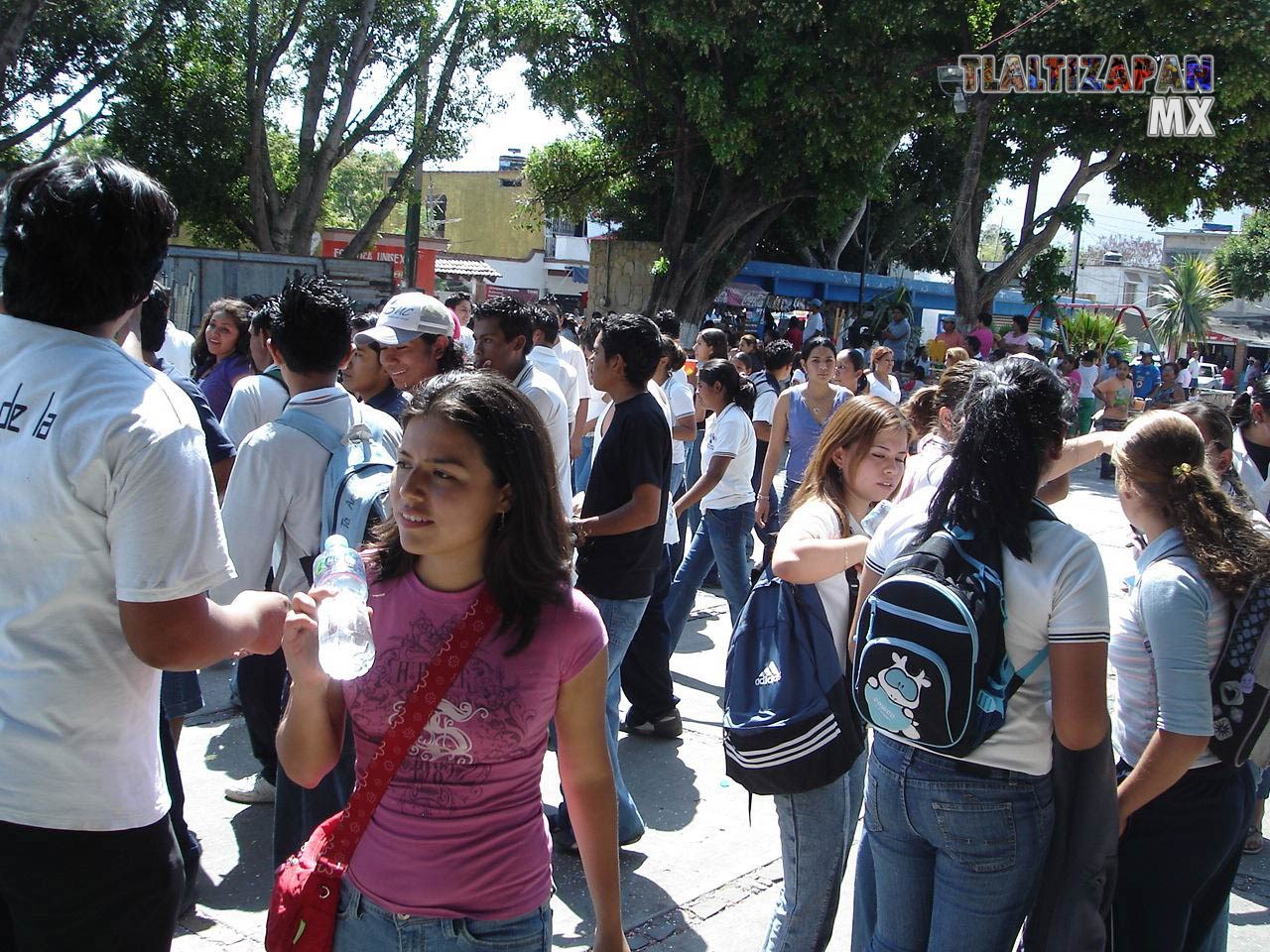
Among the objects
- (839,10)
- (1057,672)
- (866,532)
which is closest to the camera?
(1057,672)

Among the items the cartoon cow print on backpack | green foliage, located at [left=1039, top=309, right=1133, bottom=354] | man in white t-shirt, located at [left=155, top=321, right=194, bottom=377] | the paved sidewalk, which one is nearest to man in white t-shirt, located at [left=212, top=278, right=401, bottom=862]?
the paved sidewalk

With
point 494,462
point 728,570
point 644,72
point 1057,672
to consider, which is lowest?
point 728,570

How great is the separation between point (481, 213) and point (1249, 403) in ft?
165

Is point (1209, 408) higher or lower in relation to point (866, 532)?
higher

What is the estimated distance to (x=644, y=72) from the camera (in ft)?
69.1

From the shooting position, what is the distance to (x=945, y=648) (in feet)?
7.25

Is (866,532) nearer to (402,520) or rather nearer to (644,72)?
(402,520)

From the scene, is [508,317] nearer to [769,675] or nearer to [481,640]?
[769,675]

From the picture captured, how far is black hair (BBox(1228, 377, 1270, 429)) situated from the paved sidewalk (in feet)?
6.30

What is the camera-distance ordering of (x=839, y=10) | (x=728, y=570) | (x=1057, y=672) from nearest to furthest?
(x=1057, y=672) < (x=728, y=570) < (x=839, y=10)

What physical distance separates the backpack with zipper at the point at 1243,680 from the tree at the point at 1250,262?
51.3 meters

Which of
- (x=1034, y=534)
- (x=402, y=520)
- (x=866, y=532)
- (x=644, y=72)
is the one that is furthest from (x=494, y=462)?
(x=644, y=72)

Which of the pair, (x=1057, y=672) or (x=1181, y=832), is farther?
(x=1181, y=832)

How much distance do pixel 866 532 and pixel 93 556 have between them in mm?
2041
